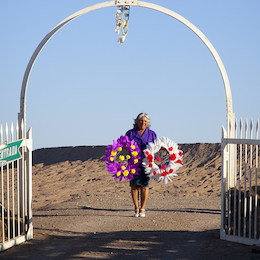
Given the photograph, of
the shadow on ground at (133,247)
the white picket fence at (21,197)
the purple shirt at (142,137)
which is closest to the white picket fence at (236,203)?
the shadow on ground at (133,247)

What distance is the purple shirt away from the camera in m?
8.24

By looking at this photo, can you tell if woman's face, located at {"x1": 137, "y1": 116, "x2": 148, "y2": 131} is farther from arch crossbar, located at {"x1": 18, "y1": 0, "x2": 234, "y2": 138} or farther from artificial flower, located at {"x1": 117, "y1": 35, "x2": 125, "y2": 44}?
arch crossbar, located at {"x1": 18, "y1": 0, "x2": 234, "y2": 138}

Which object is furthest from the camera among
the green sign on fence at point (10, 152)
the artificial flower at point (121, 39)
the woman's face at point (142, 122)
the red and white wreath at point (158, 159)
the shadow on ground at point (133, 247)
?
the woman's face at point (142, 122)

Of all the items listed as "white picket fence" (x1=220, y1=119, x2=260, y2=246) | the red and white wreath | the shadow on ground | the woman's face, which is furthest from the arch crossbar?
the shadow on ground

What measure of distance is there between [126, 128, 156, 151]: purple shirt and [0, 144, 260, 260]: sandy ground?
1.72 meters

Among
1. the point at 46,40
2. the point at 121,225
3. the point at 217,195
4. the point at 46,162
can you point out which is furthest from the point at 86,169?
the point at 46,40

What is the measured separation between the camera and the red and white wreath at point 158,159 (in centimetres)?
796

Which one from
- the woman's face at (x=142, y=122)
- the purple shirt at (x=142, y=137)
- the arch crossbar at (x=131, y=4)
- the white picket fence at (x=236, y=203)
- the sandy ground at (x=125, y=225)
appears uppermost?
the arch crossbar at (x=131, y=4)

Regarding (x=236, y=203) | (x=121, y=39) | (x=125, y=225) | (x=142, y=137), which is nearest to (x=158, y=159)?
(x=142, y=137)

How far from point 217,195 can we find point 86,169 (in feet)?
30.3

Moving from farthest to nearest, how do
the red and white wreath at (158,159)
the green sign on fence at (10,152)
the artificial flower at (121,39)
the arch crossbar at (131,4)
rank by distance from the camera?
the red and white wreath at (158,159)
the artificial flower at (121,39)
the arch crossbar at (131,4)
the green sign on fence at (10,152)

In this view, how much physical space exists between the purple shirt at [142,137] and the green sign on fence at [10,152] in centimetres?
270

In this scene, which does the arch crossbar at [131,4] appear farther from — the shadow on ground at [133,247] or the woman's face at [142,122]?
the shadow on ground at [133,247]

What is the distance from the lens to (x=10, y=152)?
Answer: 6312 mm
